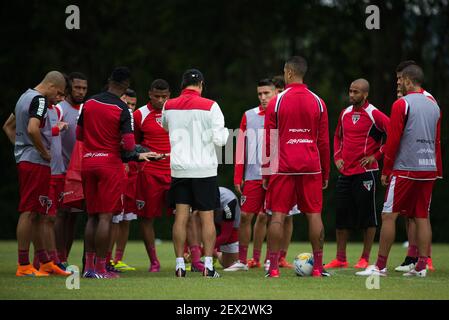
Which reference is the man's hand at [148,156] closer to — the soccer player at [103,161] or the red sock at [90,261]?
the soccer player at [103,161]

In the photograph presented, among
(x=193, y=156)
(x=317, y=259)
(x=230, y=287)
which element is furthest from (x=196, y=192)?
(x=230, y=287)

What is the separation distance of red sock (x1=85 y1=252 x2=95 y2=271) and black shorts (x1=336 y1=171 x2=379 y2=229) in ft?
13.2

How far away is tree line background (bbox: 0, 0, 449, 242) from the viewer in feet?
79.7

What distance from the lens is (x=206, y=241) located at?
1179 centimetres

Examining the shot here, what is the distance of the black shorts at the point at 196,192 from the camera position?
11773 mm

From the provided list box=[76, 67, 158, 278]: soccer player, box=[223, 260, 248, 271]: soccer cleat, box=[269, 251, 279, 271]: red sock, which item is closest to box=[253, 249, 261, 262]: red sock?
box=[223, 260, 248, 271]: soccer cleat

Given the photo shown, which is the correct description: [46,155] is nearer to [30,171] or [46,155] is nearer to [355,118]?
[30,171]

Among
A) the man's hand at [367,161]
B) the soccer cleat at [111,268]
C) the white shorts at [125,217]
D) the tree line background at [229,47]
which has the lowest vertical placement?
the soccer cleat at [111,268]

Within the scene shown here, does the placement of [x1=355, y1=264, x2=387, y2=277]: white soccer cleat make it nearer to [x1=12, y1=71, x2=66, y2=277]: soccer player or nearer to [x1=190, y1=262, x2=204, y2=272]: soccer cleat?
[x1=190, y1=262, x2=204, y2=272]: soccer cleat

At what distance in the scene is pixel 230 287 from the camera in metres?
10.3

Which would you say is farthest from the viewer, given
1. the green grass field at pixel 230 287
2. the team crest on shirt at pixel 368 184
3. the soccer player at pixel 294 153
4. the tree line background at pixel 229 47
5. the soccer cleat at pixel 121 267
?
the tree line background at pixel 229 47

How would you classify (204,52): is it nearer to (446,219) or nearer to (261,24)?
(261,24)

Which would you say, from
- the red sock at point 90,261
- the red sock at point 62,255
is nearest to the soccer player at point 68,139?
the red sock at point 62,255

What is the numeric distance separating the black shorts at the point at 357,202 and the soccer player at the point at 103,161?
12.1ft
